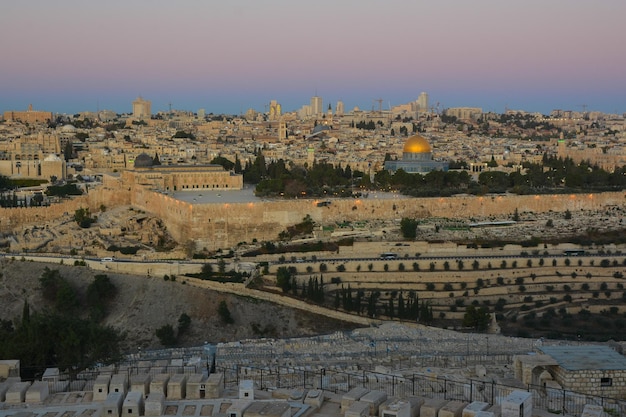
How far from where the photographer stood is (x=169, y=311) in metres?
23.1

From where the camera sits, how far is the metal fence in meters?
12.3

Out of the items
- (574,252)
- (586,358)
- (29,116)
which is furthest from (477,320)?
(29,116)

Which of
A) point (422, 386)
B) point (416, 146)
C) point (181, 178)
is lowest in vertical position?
point (422, 386)

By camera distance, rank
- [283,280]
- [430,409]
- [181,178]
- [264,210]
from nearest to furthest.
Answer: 1. [430,409]
2. [283,280]
3. [264,210]
4. [181,178]

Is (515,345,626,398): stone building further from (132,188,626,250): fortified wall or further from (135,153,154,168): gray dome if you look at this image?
(135,153,154,168): gray dome

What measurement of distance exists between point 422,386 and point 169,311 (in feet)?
35.4

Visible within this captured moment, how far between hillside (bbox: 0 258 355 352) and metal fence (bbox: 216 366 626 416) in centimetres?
710

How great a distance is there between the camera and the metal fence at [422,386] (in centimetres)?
1230

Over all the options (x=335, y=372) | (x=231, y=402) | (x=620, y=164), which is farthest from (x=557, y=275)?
(x=620, y=164)

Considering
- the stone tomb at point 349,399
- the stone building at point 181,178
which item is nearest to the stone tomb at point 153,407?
the stone tomb at point 349,399

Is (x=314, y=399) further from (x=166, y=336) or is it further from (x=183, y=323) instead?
(x=183, y=323)

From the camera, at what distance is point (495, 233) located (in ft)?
95.9

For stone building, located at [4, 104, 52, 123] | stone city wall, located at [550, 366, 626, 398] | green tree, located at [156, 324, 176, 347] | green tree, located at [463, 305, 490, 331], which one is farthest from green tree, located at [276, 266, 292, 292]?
stone building, located at [4, 104, 52, 123]

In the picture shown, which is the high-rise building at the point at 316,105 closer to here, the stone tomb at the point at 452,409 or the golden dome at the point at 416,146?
the golden dome at the point at 416,146
